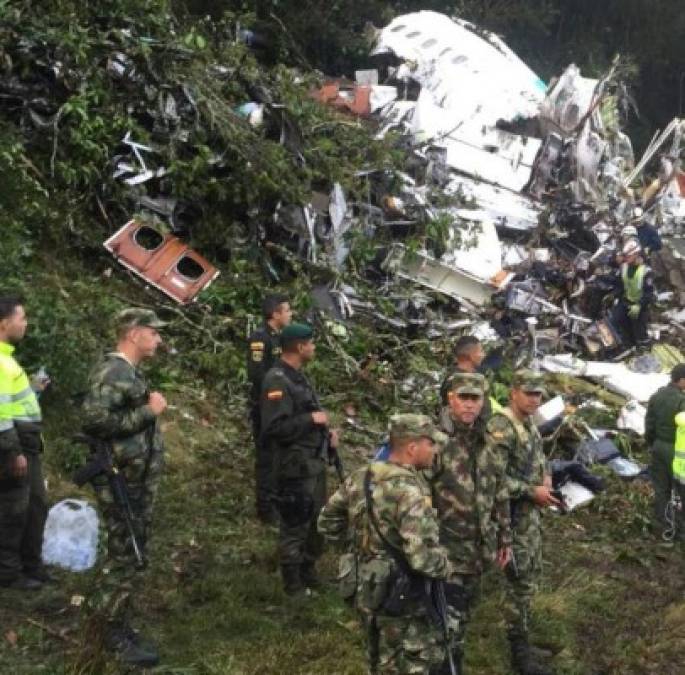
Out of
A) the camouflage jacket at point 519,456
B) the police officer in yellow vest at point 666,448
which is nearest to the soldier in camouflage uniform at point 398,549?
the camouflage jacket at point 519,456

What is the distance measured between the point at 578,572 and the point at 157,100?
20.7 ft

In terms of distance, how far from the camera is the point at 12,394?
4.48m

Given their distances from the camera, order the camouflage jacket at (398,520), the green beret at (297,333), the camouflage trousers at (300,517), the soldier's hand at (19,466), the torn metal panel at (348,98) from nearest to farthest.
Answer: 1. the camouflage jacket at (398,520)
2. the soldier's hand at (19,466)
3. the green beret at (297,333)
4. the camouflage trousers at (300,517)
5. the torn metal panel at (348,98)

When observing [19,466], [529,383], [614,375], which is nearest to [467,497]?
[529,383]

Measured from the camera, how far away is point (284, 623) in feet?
16.3

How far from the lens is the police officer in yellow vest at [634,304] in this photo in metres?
11.8

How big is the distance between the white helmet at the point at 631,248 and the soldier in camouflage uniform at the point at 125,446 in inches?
389

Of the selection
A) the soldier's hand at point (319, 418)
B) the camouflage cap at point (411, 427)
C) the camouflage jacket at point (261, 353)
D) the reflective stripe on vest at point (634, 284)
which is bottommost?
the reflective stripe on vest at point (634, 284)

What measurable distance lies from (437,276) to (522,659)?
7.03m

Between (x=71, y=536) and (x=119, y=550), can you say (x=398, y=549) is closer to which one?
(x=119, y=550)

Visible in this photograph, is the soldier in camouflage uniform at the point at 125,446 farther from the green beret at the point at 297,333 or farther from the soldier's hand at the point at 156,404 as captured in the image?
the green beret at the point at 297,333

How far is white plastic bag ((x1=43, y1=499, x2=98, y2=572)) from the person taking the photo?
5242 mm

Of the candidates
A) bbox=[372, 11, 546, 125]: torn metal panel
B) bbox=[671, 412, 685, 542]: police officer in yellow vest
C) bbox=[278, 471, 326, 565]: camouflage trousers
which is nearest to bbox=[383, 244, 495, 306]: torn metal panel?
bbox=[671, 412, 685, 542]: police officer in yellow vest

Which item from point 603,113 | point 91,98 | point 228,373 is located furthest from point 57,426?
point 603,113
